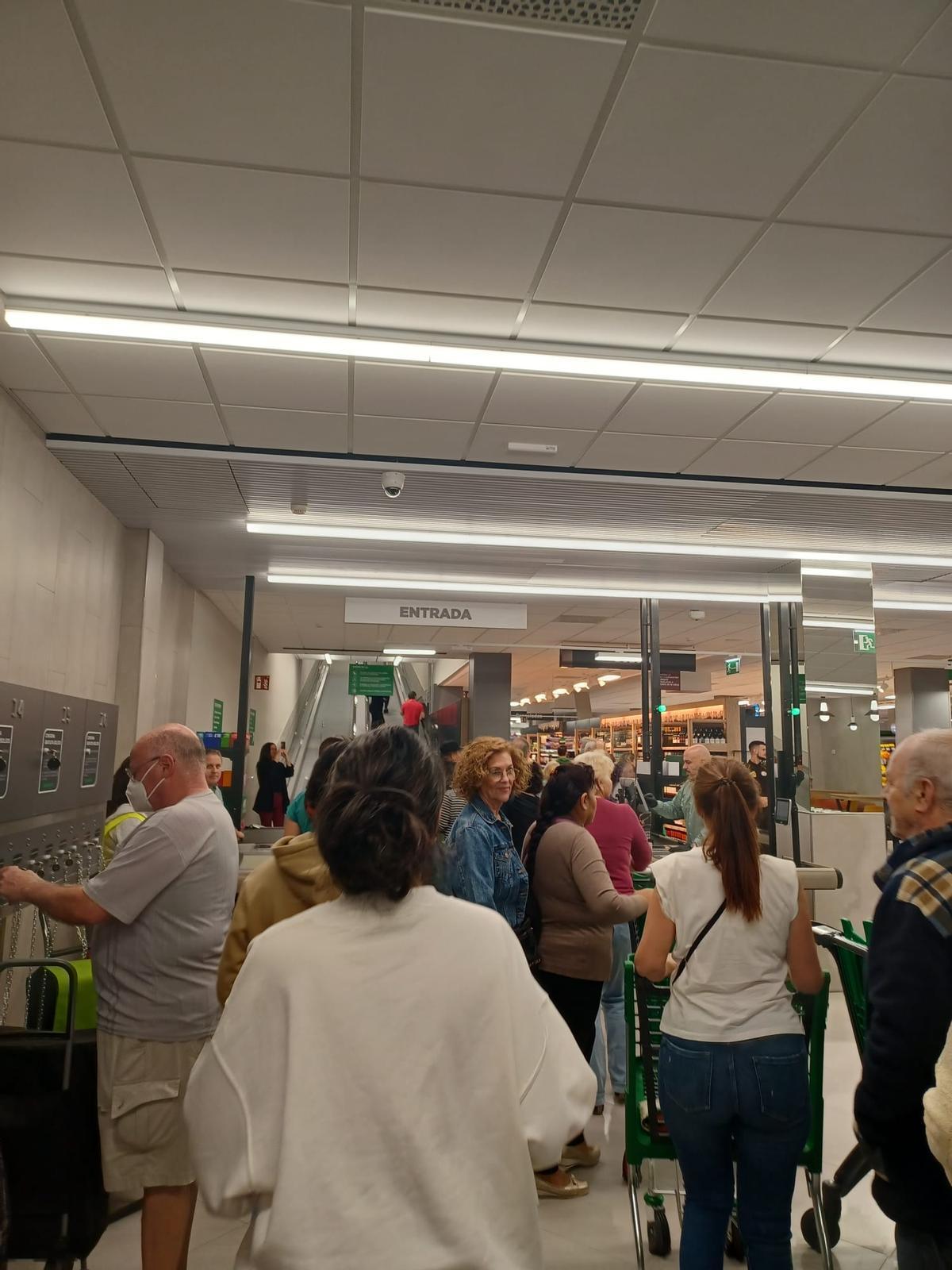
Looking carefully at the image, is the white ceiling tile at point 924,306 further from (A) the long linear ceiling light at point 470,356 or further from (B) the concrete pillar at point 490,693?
(B) the concrete pillar at point 490,693

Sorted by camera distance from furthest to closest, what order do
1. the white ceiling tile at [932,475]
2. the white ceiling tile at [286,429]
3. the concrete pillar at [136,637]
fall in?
the concrete pillar at [136,637] < the white ceiling tile at [932,475] < the white ceiling tile at [286,429]

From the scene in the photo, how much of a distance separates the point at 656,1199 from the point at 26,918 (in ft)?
13.0

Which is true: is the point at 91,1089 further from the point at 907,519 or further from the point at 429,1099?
the point at 907,519

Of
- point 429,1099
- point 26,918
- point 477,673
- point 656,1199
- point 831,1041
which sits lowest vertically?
point 831,1041

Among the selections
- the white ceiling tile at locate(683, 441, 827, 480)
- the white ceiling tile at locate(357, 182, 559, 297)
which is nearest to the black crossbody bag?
the white ceiling tile at locate(357, 182, 559, 297)

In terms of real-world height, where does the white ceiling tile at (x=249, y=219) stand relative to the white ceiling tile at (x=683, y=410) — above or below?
above

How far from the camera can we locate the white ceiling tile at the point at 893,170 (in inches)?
104

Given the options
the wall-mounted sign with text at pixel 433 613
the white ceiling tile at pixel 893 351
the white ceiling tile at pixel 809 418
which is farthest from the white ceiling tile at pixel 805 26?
the wall-mounted sign with text at pixel 433 613

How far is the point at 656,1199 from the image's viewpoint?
279 centimetres

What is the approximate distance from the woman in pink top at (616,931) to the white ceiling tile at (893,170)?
2517mm

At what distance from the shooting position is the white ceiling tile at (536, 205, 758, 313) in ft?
10.6

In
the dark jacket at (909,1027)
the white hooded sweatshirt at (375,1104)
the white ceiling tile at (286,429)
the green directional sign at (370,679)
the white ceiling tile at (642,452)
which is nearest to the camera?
the white hooded sweatshirt at (375,1104)

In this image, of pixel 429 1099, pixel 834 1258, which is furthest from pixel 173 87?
pixel 834 1258

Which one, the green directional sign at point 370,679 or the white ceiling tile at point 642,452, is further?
the green directional sign at point 370,679
